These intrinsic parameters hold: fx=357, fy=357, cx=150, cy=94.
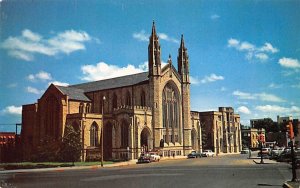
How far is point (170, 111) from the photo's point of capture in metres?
71.9

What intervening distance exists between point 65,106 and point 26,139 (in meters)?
11.6

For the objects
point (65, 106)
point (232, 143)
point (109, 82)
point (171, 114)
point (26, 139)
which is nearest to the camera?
point (65, 106)

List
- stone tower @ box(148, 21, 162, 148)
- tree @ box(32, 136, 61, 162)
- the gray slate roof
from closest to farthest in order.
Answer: tree @ box(32, 136, 61, 162) → stone tower @ box(148, 21, 162, 148) → the gray slate roof

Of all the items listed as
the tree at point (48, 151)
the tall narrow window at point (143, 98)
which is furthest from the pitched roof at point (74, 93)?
the tree at point (48, 151)

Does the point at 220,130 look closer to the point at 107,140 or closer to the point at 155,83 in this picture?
the point at 155,83

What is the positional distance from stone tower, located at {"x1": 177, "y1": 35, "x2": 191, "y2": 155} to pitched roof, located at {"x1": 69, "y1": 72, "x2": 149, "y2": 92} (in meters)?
8.33

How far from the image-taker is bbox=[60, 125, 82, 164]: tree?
2064 inches

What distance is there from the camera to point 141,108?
64250 millimetres

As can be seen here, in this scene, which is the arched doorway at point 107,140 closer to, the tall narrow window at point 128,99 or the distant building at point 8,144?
the tall narrow window at point 128,99

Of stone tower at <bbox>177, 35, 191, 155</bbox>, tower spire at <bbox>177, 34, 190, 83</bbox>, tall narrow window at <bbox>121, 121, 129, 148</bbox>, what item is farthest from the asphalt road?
tower spire at <bbox>177, 34, 190, 83</bbox>

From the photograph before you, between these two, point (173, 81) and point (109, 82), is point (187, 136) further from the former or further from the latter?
point (109, 82)

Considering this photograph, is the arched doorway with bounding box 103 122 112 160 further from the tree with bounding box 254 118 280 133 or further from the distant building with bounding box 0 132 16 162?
the tree with bounding box 254 118 280 133

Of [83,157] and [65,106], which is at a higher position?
[65,106]

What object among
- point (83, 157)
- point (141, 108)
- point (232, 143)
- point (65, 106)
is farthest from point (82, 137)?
point (232, 143)
